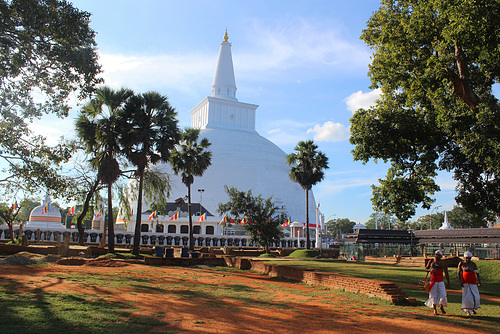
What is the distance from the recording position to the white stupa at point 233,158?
72562 millimetres

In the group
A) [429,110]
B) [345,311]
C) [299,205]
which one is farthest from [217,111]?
[345,311]

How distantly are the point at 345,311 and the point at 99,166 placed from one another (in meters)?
21.3

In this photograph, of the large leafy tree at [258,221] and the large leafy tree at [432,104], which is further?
the large leafy tree at [258,221]

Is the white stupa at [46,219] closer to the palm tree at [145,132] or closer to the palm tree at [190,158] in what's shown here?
the palm tree at [190,158]

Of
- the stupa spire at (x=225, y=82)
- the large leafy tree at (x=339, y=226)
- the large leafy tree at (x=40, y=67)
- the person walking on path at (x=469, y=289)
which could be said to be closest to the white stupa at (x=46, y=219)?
the large leafy tree at (x=40, y=67)

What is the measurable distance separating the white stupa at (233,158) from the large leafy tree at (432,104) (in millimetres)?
51082

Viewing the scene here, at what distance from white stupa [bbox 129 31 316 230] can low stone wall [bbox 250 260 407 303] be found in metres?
48.4

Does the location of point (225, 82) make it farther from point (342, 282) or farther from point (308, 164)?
point (342, 282)

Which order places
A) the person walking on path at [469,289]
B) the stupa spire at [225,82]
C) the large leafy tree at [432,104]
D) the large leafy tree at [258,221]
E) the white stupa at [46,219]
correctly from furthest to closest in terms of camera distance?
the stupa spire at [225,82], the white stupa at [46,219], the large leafy tree at [258,221], the large leafy tree at [432,104], the person walking on path at [469,289]

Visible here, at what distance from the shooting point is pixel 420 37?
1480 centimetres

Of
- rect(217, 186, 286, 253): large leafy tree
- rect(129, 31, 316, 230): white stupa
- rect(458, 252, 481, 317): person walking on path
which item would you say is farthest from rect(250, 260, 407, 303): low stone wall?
rect(129, 31, 316, 230): white stupa

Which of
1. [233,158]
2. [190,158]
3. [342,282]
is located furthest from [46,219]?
[342,282]

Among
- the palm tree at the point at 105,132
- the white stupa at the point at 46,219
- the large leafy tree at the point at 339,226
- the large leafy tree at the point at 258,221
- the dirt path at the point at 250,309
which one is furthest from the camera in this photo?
the large leafy tree at the point at 339,226

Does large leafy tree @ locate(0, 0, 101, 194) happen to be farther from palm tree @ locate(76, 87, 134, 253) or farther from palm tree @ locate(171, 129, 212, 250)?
palm tree @ locate(171, 129, 212, 250)
